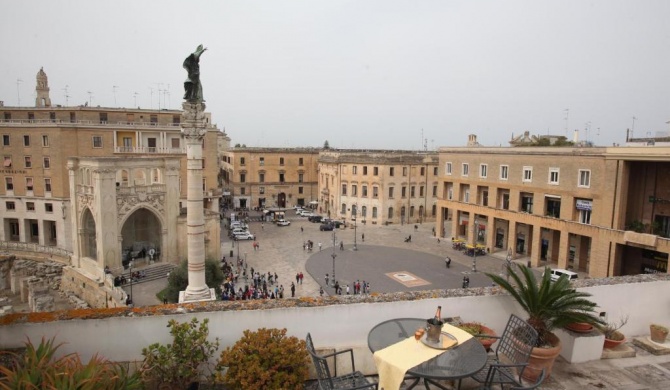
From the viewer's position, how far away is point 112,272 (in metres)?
25.8

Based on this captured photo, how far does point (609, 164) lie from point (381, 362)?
1062 inches

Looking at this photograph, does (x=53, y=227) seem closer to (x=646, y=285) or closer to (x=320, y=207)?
(x=320, y=207)

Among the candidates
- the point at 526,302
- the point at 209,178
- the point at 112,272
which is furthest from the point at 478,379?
the point at 209,178

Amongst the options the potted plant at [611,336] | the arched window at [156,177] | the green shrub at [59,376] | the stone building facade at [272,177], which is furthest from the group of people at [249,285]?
the stone building facade at [272,177]

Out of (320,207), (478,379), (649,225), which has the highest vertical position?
(478,379)

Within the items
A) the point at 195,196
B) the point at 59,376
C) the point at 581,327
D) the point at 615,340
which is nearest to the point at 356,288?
the point at 195,196

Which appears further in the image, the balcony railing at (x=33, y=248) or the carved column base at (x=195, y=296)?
the balcony railing at (x=33, y=248)

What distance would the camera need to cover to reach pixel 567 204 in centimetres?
2914

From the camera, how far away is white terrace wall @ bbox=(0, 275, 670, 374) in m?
5.97

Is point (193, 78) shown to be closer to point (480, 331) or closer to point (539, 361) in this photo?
point (480, 331)

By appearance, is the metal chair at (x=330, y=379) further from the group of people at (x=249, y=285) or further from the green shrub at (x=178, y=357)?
the group of people at (x=249, y=285)

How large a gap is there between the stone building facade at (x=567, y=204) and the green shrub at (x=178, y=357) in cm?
2578

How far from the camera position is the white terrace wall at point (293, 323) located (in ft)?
19.6

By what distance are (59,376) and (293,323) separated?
9.62 ft
